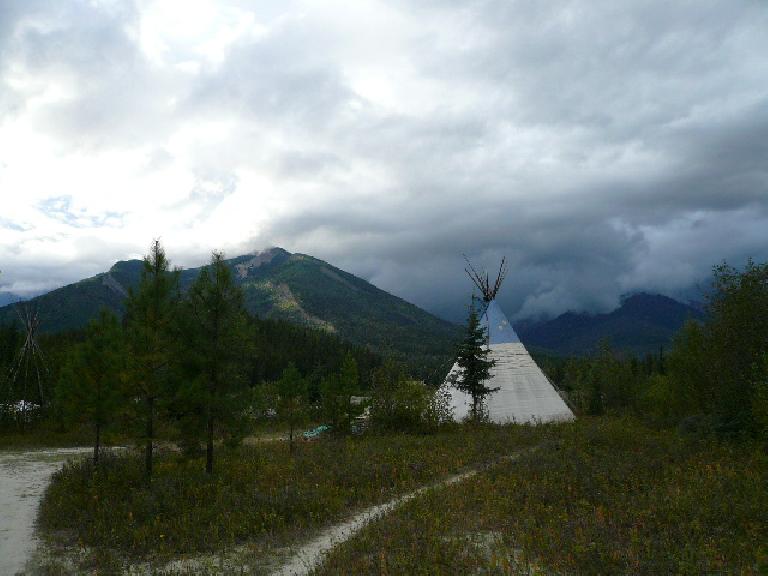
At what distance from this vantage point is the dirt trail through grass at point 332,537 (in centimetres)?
989

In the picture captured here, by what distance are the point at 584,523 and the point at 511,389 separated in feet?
73.0

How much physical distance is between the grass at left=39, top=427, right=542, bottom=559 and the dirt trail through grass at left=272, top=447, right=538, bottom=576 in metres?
0.53

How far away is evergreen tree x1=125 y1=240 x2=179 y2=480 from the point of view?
16.1m

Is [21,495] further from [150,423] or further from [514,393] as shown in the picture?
[514,393]

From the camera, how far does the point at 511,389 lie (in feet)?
109

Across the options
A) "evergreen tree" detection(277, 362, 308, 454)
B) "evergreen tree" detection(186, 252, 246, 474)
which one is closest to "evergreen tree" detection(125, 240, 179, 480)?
"evergreen tree" detection(186, 252, 246, 474)

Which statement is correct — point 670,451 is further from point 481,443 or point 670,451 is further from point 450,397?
point 450,397

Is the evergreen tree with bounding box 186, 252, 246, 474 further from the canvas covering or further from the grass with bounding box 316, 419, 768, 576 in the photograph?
the canvas covering

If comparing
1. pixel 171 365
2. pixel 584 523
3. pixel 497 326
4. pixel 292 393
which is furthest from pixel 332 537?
pixel 497 326

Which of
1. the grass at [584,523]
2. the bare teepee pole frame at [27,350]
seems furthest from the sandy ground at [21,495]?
the grass at [584,523]

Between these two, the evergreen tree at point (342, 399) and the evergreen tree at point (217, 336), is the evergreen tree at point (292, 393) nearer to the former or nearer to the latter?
the evergreen tree at point (342, 399)

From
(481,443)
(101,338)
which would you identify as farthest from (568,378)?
(101,338)

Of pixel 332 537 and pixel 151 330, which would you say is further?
pixel 151 330

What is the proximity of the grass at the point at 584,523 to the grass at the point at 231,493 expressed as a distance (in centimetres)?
243
